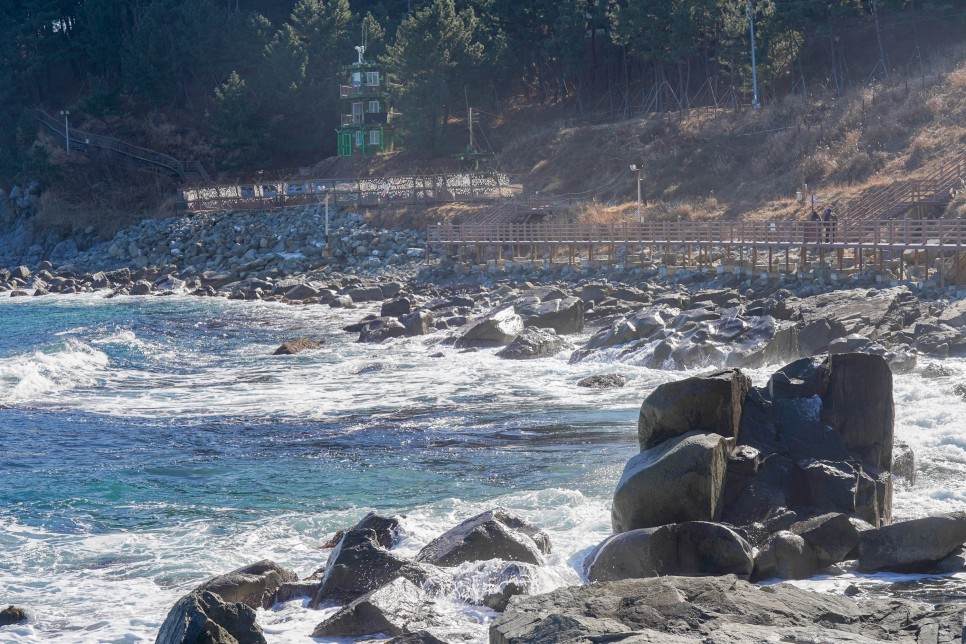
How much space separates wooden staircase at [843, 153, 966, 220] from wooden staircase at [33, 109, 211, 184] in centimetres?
4871

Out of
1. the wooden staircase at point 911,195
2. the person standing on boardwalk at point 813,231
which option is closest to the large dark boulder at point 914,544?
the person standing on boardwalk at point 813,231

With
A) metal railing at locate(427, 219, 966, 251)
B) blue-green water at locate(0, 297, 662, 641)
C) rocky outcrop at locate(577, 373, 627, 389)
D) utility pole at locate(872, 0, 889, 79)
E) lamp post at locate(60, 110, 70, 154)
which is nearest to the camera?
blue-green water at locate(0, 297, 662, 641)

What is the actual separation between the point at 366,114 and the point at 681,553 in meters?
66.0

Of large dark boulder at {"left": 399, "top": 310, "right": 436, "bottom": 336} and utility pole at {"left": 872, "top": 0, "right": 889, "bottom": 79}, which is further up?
utility pole at {"left": 872, "top": 0, "right": 889, "bottom": 79}

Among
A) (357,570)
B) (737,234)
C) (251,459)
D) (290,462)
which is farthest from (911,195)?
(357,570)

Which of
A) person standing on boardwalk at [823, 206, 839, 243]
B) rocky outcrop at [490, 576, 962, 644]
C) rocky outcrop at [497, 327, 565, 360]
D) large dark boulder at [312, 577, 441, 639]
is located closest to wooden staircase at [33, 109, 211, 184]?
person standing on boardwalk at [823, 206, 839, 243]

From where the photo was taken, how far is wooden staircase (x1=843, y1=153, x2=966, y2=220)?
126ft

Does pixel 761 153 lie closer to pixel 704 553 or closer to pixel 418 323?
pixel 418 323

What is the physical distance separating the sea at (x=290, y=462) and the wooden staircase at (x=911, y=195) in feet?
58.6

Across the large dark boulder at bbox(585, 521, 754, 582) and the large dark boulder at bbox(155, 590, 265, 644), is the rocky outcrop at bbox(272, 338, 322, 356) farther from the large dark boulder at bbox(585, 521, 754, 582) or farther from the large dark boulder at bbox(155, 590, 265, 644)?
the large dark boulder at bbox(155, 590, 265, 644)

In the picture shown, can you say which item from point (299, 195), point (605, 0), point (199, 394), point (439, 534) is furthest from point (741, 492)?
point (605, 0)

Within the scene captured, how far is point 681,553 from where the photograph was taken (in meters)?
10.6

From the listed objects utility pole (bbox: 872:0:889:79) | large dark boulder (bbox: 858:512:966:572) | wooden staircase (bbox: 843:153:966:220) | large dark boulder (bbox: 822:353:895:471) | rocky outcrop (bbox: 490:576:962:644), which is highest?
utility pole (bbox: 872:0:889:79)

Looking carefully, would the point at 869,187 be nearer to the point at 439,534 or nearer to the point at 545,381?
the point at 545,381
